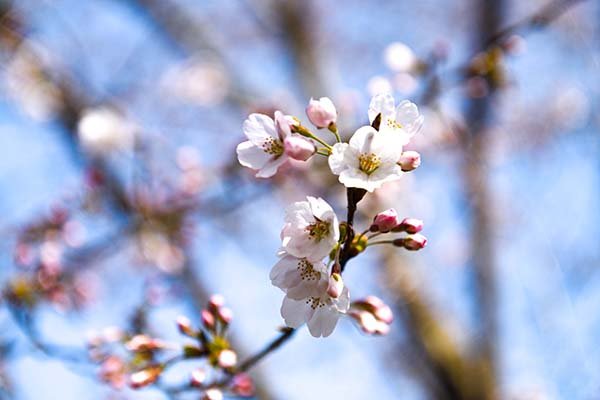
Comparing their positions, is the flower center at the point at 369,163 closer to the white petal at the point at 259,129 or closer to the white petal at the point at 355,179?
the white petal at the point at 355,179

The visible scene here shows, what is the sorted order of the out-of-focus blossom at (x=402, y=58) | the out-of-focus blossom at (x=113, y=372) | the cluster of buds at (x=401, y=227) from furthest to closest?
1. the out-of-focus blossom at (x=402, y=58)
2. the out-of-focus blossom at (x=113, y=372)
3. the cluster of buds at (x=401, y=227)

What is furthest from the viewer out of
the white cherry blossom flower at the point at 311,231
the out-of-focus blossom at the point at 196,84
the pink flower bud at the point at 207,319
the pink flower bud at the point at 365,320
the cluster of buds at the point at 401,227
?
the out-of-focus blossom at the point at 196,84

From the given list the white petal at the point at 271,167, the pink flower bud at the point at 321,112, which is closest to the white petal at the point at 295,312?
the white petal at the point at 271,167

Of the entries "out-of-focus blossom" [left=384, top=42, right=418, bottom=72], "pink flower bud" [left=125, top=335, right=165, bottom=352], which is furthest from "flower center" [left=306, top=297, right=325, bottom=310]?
"out-of-focus blossom" [left=384, top=42, right=418, bottom=72]

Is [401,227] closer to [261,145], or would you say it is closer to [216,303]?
[261,145]

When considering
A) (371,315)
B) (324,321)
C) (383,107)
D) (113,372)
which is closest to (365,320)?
(371,315)

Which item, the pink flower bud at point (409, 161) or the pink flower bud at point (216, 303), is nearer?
the pink flower bud at point (409, 161)

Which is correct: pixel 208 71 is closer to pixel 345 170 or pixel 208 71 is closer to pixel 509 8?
pixel 509 8

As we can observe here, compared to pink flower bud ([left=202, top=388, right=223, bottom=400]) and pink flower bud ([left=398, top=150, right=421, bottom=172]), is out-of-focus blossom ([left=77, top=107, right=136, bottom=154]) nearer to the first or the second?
pink flower bud ([left=202, top=388, right=223, bottom=400])

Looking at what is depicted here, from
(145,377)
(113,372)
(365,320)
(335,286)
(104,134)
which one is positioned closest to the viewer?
(335,286)

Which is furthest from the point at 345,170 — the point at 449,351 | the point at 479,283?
the point at 479,283
